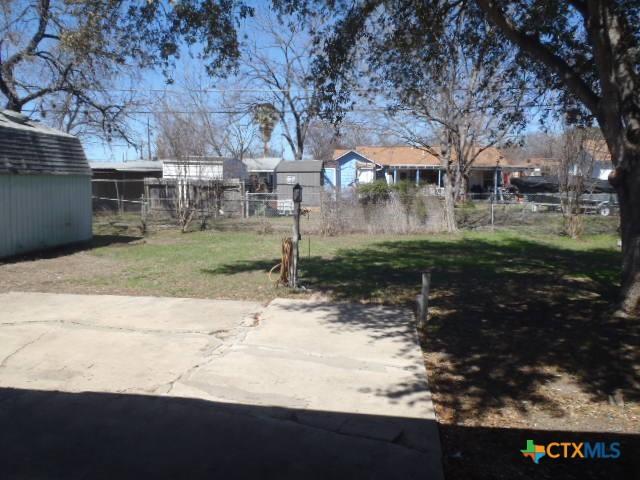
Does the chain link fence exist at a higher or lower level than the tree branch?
lower

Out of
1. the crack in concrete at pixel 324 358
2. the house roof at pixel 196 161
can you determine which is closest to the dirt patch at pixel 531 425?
the crack in concrete at pixel 324 358

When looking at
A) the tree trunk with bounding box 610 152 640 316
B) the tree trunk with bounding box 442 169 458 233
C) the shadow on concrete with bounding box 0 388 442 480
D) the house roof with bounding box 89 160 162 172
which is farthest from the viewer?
the house roof with bounding box 89 160 162 172

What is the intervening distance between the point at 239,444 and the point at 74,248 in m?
13.6

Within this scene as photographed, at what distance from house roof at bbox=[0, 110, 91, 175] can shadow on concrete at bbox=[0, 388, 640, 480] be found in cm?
1057

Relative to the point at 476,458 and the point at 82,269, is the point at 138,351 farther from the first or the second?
the point at 82,269

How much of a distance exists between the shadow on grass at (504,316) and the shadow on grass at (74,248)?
5.21 meters

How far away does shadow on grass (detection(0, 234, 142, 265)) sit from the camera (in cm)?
1369

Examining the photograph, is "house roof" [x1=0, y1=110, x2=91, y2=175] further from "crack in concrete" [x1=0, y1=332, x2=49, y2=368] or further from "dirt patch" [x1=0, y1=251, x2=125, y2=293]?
"crack in concrete" [x1=0, y1=332, x2=49, y2=368]

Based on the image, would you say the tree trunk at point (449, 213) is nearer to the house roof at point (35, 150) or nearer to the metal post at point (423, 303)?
the house roof at point (35, 150)

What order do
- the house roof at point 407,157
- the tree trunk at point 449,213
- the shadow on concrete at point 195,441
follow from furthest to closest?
1. the house roof at point 407,157
2. the tree trunk at point 449,213
3. the shadow on concrete at point 195,441

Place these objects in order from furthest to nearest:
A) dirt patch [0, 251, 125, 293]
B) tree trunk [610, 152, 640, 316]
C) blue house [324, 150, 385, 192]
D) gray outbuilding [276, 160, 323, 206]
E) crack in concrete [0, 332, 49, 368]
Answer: blue house [324, 150, 385, 192]
gray outbuilding [276, 160, 323, 206]
dirt patch [0, 251, 125, 293]
tree trunk [610, 152, 640, 316]
crack in concrete [0, 332, 49, 368]

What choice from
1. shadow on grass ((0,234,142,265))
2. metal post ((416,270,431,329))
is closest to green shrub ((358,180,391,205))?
shadow on grass ((0,234,142,265))

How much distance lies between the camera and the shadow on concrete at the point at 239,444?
3549 millimetres

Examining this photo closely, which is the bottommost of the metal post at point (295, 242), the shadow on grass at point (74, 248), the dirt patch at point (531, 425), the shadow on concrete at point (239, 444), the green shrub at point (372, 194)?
the dirt patch at point (531, 425)
